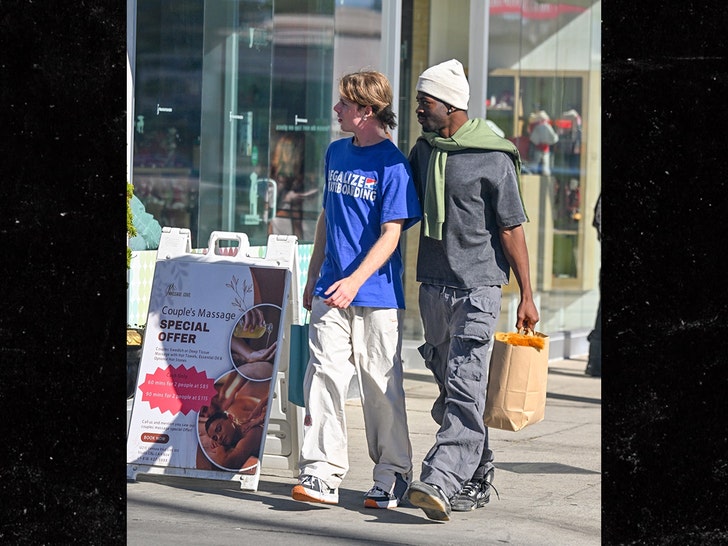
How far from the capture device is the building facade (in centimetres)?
855

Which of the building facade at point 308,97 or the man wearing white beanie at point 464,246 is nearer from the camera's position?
the man wearing white beanie at point 464,246

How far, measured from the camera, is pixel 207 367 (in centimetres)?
678

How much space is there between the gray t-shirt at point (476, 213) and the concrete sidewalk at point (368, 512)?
1010 mm

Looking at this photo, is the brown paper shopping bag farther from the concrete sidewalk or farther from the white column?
the white column

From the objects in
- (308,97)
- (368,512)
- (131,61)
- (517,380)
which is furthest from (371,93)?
(308,97)

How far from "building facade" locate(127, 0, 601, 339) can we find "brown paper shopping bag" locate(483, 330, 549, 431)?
2.99 meters

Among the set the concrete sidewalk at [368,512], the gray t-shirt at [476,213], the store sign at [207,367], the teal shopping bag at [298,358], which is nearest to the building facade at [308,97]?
the store sign at [207,367]

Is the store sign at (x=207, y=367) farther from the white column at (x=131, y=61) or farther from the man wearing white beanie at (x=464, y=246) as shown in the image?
the white column at (x=131, y=61)

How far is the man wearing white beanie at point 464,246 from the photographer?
6.11m

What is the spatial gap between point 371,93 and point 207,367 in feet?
4.90

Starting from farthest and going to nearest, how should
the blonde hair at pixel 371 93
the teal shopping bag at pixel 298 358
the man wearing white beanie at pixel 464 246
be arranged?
the teal shopping bag at pixel 298 358
the blonde hair at pixel 371 93
the man wearing white beanie at pixel 464 246

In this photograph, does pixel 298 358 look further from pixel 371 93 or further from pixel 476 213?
pixel 371 93
